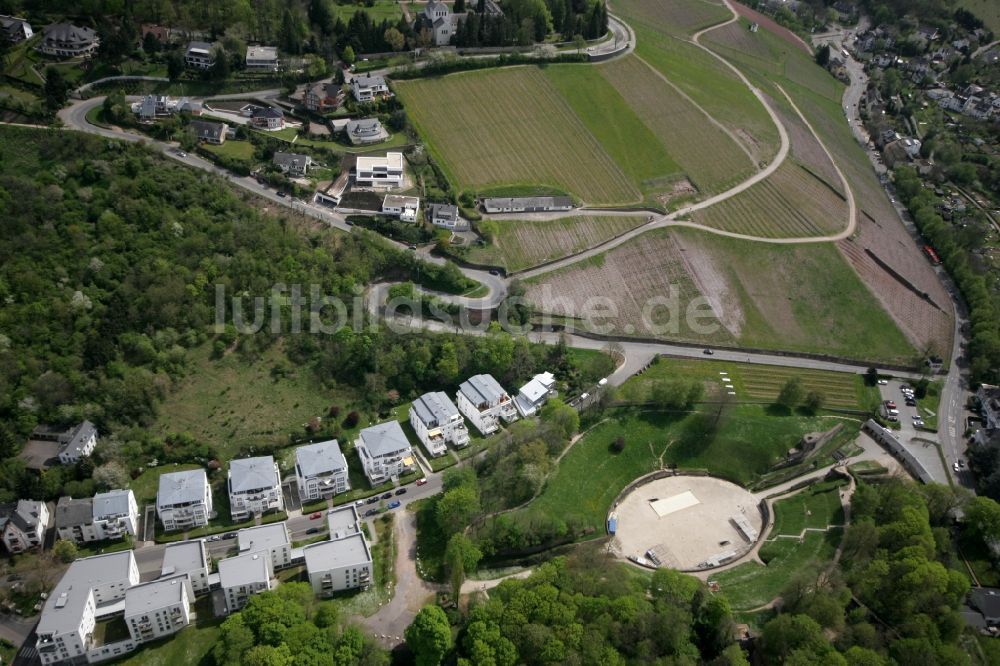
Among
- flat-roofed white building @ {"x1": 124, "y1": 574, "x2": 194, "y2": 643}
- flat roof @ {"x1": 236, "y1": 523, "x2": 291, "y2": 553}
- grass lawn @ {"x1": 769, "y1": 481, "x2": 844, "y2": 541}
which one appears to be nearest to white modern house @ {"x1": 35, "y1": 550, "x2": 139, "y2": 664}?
flat-roofed white building @ {"x1": 124, "y1": 574, "x2": 194, "y2": 643}

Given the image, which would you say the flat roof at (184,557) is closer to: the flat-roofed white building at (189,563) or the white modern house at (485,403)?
the flat-roofed white building at (189,563)

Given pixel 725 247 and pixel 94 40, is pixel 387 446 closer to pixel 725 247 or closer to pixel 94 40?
pixel 725 247

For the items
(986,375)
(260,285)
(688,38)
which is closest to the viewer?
(260,285)

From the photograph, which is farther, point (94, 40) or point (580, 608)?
point (94, 40)

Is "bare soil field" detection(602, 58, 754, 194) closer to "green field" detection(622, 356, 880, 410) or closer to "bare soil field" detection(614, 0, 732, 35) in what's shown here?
"bare soil field" detection(614, 0, 732, 35)

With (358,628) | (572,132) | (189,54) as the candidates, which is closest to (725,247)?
(572,132)

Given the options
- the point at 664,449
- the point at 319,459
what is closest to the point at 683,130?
the point at 664,449
